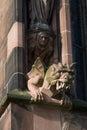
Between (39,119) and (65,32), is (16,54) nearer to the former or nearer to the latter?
(65,32)

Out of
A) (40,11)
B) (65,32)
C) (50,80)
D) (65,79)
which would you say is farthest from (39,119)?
(40,11)

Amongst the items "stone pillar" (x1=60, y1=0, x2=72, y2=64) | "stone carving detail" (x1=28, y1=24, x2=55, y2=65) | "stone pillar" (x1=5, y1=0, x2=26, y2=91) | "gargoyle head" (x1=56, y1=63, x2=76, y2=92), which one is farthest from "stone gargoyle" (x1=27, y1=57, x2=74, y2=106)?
"stone pillar" (x1=60, y1=0, x2=72, y2=64)

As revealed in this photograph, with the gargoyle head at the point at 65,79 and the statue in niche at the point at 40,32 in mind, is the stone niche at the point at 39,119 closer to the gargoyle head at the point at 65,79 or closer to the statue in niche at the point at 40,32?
the gargoyle head at the point at 65,79

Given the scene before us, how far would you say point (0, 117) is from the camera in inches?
449

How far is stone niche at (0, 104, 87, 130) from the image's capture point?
35.7 feet

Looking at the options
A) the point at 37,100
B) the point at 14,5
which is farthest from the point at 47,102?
the point at 14,5

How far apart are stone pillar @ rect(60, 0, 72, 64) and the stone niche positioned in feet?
3.16

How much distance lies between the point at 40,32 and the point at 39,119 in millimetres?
1540

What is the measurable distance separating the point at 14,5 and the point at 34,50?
87cm

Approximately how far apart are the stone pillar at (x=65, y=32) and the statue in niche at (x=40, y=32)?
19 centimetres

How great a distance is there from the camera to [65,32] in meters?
11.9

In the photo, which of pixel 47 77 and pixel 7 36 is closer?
pixel 47 77

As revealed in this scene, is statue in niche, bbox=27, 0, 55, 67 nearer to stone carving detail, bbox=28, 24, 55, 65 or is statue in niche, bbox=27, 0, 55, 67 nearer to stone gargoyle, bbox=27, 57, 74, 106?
stone carving detail, bbox=28, 24, 55, 65

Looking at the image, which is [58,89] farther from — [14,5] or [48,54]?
[14,5]
